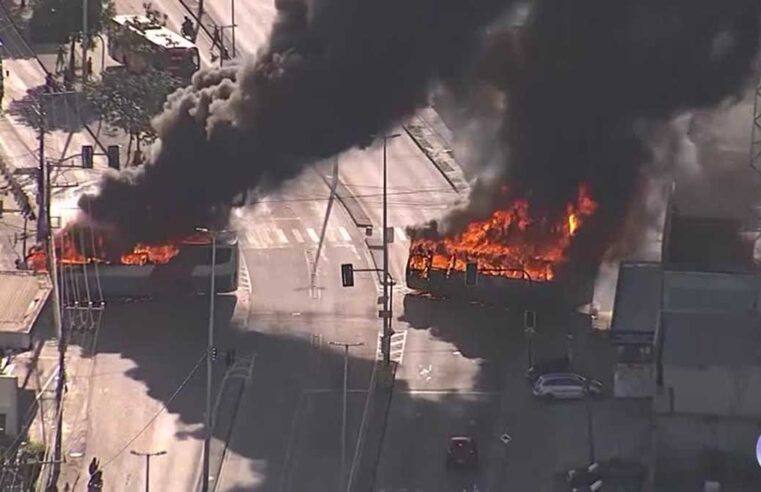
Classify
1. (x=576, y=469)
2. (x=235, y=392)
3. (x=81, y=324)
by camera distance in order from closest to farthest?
(x=576, y=469) → (x=235, y=392) → (x=81, y=324)

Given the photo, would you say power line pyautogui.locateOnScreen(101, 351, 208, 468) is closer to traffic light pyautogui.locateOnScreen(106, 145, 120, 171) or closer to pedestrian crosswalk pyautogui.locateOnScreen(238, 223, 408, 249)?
pedestrian crosswalk pyautogui.locateOnScreen(238, 223, 408, 249)

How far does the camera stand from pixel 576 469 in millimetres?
66562

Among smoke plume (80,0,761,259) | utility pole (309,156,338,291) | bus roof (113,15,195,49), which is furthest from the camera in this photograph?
bus roof (113,15,195,49)

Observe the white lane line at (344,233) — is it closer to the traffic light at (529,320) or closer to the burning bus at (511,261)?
the burning bus at (511,261)

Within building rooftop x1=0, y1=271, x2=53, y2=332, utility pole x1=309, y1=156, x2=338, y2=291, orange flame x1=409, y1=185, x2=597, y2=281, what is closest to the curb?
orange flame x1=409, y1=185, x2=597, y2=281

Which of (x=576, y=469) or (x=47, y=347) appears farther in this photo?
(x=47, y=347)

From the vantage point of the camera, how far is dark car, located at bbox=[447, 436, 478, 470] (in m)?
66.6

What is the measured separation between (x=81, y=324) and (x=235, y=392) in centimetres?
823

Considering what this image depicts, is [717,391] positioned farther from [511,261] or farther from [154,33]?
[154,33]

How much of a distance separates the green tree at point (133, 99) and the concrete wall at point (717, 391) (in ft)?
106

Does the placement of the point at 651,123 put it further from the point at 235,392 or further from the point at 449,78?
the point at 235,392

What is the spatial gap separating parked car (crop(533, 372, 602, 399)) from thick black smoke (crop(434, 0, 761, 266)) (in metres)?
8.57

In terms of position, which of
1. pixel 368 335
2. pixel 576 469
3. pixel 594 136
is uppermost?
pixel 594 136

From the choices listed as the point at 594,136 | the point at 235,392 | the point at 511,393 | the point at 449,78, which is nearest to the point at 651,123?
the point at 594,136
